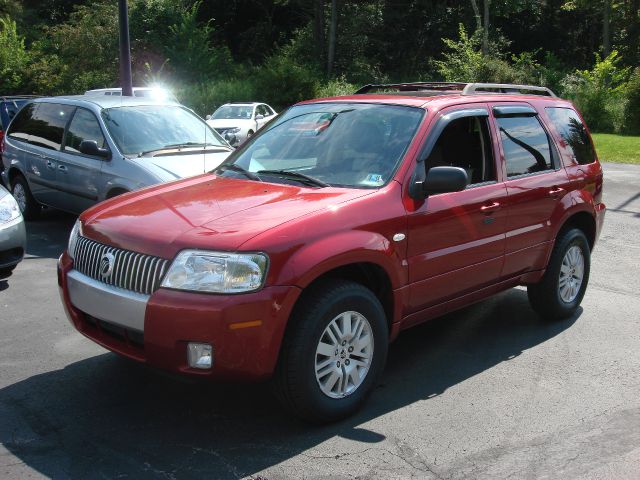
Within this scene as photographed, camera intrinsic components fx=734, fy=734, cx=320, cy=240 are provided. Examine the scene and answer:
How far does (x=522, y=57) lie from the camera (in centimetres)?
3691

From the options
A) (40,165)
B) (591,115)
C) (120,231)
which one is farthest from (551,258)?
(591,115)

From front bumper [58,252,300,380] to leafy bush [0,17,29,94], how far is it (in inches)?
1473

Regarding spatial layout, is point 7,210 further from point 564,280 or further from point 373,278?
point 564,280

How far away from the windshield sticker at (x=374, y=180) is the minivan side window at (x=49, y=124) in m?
5.83

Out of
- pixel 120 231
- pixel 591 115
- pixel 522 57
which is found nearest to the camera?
pixel 120 231

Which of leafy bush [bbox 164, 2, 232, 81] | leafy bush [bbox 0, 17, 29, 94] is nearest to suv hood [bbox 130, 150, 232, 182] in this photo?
leafy bush [bbox 164, 2, 232, 81]

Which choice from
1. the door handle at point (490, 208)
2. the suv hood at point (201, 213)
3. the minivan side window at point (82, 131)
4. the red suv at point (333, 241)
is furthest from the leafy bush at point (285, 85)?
the suv hood at point (201, 213)

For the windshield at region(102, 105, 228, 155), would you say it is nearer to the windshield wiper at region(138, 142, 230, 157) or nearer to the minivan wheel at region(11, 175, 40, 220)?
the windshield wiper at region(138, 142, 230, 157)

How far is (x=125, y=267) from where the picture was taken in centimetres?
394

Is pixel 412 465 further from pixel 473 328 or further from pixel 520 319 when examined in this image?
pixel 520 319

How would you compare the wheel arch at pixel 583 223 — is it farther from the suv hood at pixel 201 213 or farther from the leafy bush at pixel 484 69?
the leafy bush at pixel 484 69

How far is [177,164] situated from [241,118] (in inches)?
604

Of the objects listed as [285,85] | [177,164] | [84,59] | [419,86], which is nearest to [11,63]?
[84,59]

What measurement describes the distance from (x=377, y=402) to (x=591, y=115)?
28.0 m
